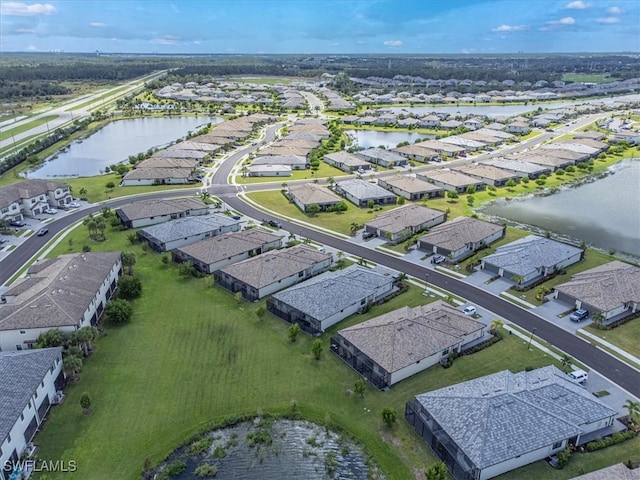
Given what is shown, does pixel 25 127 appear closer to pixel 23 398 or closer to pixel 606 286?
pixel 23 398

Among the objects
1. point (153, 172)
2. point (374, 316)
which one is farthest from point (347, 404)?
point (153, 172)

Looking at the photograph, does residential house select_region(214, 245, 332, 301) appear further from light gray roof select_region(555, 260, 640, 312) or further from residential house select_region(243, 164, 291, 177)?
residential house select_region(243, 164, 291, 177)

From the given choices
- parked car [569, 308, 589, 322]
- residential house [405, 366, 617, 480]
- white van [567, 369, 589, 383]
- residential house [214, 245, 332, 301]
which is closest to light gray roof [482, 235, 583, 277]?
parked car [569, 308, 589, 322]

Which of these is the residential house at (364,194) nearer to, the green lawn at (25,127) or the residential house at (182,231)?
the residential house at (182,231)

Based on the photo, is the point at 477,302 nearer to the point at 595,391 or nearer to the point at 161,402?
the point at 595,391

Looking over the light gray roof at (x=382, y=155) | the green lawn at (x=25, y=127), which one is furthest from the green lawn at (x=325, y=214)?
the green lawn at (x=25, y=127)

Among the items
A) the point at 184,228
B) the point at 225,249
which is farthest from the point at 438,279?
the point at 184,228
